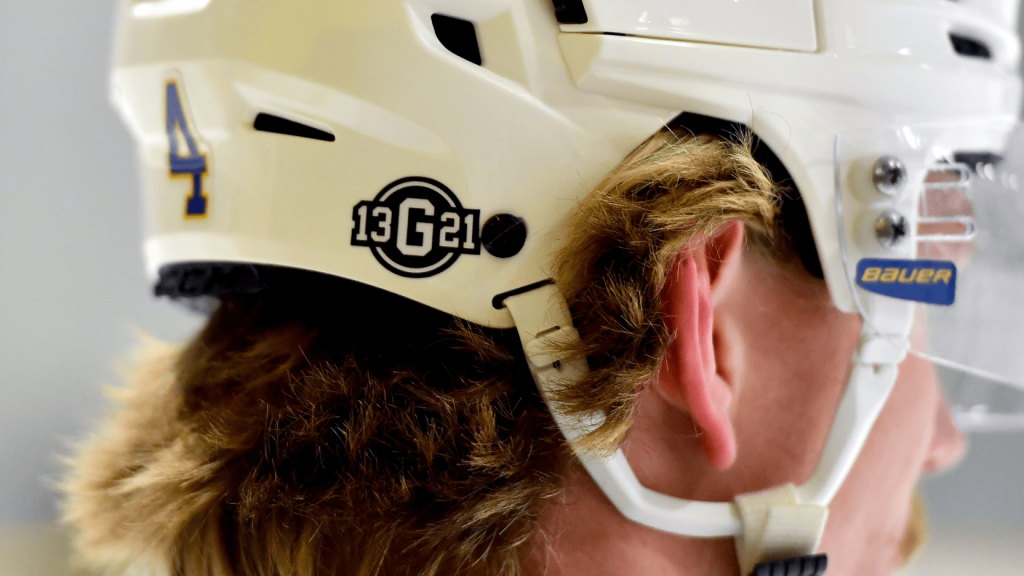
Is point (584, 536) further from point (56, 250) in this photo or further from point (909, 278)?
point (56, 250)

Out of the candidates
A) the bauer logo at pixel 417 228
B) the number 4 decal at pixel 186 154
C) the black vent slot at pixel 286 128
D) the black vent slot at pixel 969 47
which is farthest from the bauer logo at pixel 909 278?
the number 4 decal at pixel 186 154

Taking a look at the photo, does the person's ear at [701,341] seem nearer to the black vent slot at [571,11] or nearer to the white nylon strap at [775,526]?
the white nylon strap at [775,526]

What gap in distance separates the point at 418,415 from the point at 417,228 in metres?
0.17

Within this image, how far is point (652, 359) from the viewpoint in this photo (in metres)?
0.67

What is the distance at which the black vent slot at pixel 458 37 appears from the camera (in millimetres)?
710

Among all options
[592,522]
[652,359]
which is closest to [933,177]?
[652,359]

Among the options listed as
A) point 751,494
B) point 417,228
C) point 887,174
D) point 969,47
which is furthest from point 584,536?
point 969,47

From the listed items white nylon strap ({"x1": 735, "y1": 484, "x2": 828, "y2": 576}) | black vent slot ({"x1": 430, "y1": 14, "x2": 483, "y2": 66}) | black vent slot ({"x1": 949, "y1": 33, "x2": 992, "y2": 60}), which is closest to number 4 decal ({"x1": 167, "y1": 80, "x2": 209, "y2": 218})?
black vent slot ({"x1": 430, "y1": 14, "x2": 483, "y2": 66})

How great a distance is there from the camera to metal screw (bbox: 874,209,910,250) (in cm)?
74

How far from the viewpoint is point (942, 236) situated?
763 mm

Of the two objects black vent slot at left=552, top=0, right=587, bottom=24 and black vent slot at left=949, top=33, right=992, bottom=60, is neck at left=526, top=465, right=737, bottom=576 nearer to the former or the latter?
black vent slot at left=552, top=0, right=587, bottom=24

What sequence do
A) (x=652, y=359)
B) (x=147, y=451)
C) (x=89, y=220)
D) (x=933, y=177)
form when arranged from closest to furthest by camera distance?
1. (x=652, y=359)
2. (x=933, y=177)
3. (x=147, y=451)
4. (x=89, y=220)

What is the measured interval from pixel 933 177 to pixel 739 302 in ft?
0.74

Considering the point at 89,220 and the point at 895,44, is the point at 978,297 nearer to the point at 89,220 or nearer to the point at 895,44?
the point at 895,44
